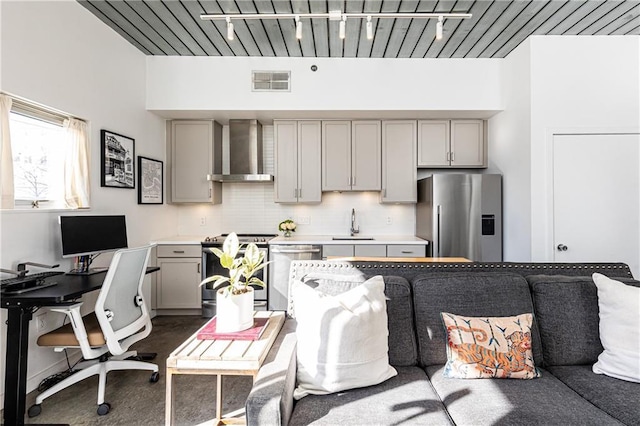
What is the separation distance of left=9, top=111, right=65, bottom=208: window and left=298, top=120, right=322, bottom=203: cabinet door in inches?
94.1

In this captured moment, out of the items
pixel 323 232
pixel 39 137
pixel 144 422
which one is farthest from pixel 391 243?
pixel 39 137

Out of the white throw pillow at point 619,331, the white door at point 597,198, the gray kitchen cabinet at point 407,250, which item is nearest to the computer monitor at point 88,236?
the gray kitchen cabinet at point 407,250

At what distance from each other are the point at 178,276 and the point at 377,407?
3.21m

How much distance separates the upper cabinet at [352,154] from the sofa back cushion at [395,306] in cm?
247

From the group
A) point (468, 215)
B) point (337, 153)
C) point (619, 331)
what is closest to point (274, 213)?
point (337, 153)

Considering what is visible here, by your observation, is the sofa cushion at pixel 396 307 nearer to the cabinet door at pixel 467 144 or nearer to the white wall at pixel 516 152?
the white wall at pixel 516 152

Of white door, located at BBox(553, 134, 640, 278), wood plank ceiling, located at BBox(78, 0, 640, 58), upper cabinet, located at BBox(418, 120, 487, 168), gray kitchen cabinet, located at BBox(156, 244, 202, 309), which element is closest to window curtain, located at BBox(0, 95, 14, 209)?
wood plank ceiling, located at BBox(78, 0, 640, 58)

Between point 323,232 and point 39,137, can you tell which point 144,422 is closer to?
point 39,137

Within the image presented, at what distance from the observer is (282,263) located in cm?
385

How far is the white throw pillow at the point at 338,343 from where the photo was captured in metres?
1.44

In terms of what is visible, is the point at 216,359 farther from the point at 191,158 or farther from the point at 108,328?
the point at 191,158

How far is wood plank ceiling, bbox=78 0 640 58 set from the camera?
2.79 m

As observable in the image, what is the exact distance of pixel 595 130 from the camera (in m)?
3.21

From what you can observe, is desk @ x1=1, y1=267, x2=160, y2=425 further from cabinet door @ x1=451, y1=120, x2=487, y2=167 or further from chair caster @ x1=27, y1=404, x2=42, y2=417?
cabinet door @ x1=451, y1=120, x2=487, y2=167
